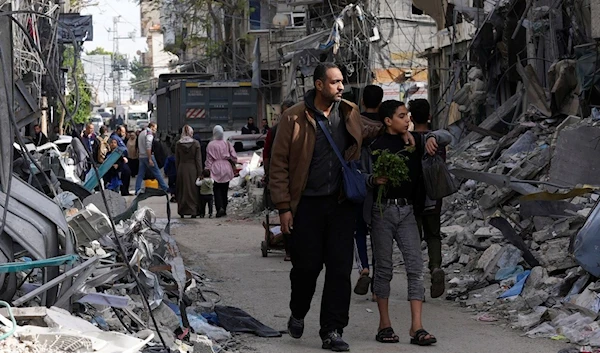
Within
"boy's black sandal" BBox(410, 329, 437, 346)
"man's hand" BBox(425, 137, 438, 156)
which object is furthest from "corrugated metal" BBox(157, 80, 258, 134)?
"boy's black sandal" BBox(410, 329, 437, 346)

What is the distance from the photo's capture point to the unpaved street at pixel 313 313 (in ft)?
26.1

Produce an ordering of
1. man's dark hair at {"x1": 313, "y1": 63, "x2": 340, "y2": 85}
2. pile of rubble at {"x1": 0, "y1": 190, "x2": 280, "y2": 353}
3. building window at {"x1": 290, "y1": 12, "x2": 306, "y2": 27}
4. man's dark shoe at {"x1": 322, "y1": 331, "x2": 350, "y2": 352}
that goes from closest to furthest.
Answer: pile of rubble at {"x1": 0, "y1": 190, "x2": 280, "y2": 353}
man's dark shoe at {"x1": 322, "y1": 331, "x2": 350, "y2": 352}
man's dark hair at {"x1": 313, "y1": 63, "x2": 340, "y2": 85}
building window at {"x1": 290, "y1": 12, "x2": 306, "y2": 27}

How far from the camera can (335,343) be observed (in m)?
7.77

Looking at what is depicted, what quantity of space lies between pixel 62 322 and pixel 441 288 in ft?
13.5

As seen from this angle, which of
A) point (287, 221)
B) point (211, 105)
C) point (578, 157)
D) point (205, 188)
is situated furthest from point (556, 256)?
point (211, 105)

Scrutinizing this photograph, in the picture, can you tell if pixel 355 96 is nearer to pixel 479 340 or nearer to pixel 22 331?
pixel 479 340

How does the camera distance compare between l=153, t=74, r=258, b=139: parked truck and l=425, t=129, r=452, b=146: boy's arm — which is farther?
l=153, t=74, r=258, b=139: parked truck

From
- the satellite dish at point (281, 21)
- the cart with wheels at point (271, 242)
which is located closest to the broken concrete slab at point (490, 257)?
the cart with wheels at point (271, 242)

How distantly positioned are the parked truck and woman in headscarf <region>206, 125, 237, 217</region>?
16770mm

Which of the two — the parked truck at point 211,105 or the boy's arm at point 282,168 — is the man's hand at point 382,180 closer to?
the boy's arm at point 282,168

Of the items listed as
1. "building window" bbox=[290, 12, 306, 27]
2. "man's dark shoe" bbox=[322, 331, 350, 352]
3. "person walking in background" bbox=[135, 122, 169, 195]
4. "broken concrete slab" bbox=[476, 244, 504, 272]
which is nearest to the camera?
"man's dark shoe" bbox=[322, 331, 350, 352]

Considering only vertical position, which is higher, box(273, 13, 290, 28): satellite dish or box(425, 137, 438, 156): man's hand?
box(273, 13, 290, 28): satellite dish

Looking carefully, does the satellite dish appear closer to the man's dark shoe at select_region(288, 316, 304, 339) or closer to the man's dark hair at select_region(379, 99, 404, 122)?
the man's dark hair at select_region(379, 99, 404, 122)

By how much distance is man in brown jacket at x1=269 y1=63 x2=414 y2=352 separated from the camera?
25.7 feet
